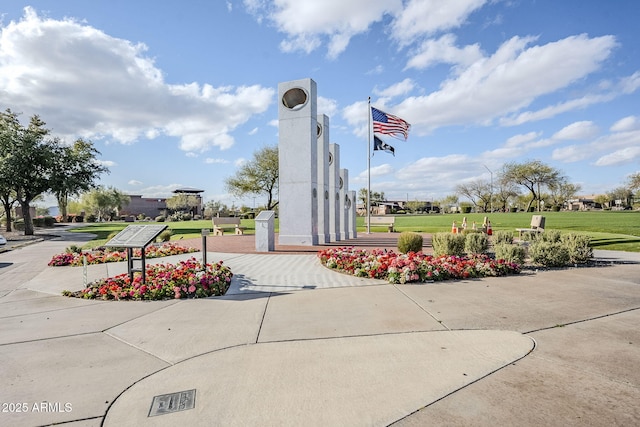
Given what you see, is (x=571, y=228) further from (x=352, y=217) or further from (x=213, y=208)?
(x=213, y=208)

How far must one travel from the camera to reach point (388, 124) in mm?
21484

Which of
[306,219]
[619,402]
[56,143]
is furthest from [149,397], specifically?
[56,143]

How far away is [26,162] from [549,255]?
1305 inches

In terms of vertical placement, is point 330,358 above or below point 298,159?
below

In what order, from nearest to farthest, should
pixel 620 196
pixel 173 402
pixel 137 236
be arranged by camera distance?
pixel 173 402, pixel 137 236, pixel 620 196

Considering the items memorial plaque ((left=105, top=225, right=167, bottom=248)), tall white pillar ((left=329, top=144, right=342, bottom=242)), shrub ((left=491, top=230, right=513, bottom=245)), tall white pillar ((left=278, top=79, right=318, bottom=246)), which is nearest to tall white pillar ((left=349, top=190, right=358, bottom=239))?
tall white pillar ((left=329, top=144, right=342, bottom=242))

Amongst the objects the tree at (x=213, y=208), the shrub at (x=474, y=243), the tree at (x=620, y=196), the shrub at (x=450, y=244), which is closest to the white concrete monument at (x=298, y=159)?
the shrub at (x=450, y=244)

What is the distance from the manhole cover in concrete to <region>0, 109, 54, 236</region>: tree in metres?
30.7

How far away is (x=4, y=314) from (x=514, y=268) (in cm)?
997

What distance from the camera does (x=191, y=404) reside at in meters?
2.83

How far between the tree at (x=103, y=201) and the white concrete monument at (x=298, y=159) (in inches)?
2607

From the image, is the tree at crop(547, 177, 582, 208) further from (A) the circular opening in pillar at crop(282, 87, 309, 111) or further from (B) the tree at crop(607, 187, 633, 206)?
(A) the circular opening in pillar at crop(282, 87, 309, 111)

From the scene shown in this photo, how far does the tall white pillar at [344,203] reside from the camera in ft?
69.3

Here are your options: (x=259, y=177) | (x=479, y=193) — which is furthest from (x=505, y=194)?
(x=259, y=177)
